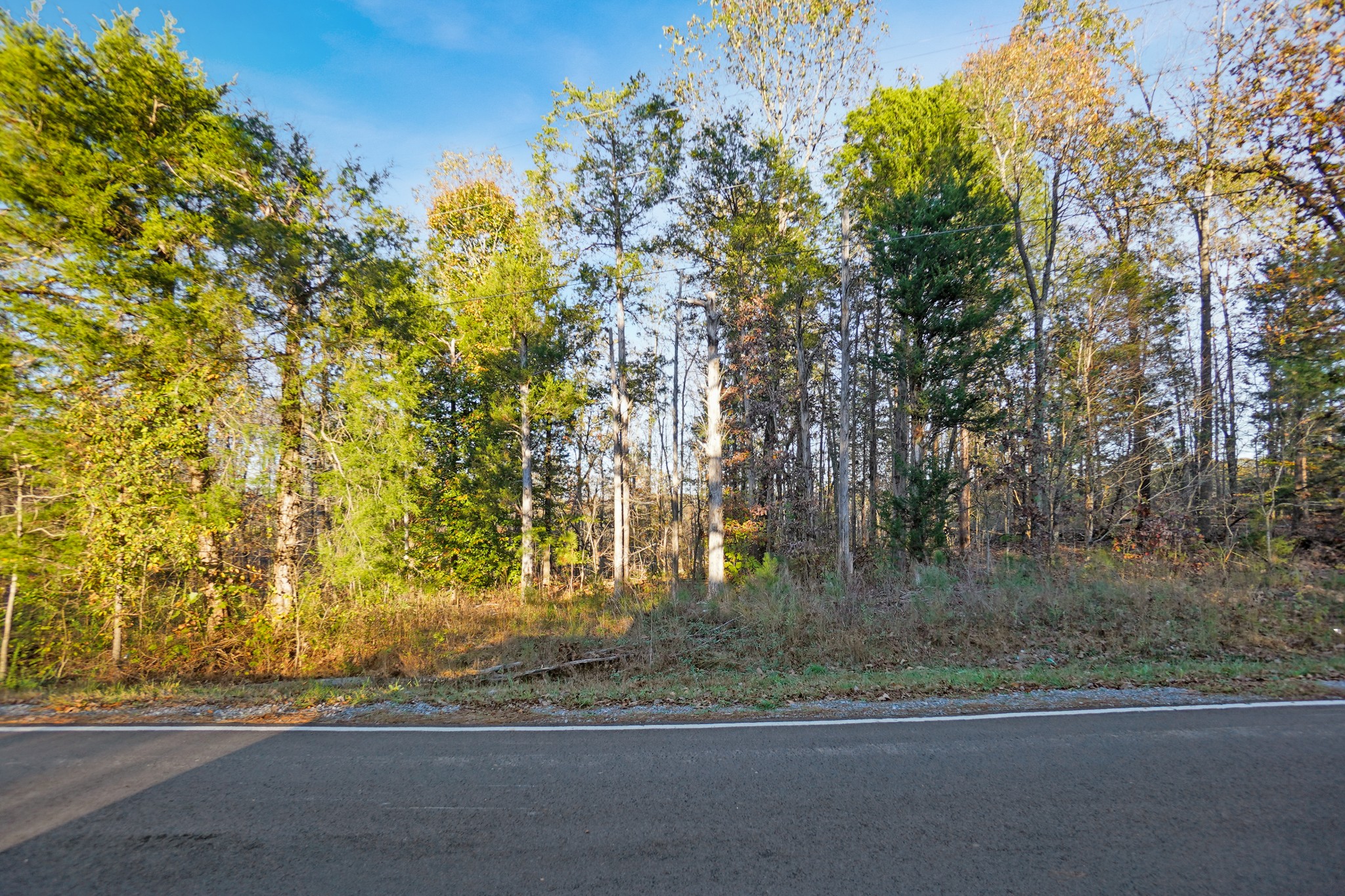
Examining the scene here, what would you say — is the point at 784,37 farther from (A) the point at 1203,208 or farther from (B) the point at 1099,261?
(A) the point at 1203,208

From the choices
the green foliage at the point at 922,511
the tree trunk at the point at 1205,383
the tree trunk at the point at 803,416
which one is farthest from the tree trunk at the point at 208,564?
the tree trunk at the point at 1205,383

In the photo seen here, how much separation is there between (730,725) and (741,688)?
65.8 inches

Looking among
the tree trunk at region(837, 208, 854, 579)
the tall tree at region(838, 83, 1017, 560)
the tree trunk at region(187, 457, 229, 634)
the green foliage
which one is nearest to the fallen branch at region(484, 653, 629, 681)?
the tree trunk at region(187, 457, 229, 634)

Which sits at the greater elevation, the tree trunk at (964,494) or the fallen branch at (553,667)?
the tree trunk at (964,494)

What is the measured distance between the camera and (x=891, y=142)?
56.2ft

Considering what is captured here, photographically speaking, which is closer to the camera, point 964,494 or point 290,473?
point 290,473

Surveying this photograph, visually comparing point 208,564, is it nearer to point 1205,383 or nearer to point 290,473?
point 290,473

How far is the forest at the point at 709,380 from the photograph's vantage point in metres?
9.61

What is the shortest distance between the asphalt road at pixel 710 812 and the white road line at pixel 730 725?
355 mm

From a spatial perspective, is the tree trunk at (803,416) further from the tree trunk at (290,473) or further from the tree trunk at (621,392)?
the tree trunk at (290,473)

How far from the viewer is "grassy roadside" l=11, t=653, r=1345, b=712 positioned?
695 cm

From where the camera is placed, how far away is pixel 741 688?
24.5ft

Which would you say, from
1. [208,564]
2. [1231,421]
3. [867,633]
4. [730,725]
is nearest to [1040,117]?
[1231,421]

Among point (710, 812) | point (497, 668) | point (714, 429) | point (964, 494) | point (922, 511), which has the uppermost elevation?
point (714, 429)
